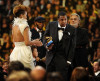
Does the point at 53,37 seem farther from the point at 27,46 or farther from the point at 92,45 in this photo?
the point at 92,45

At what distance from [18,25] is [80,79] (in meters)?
1.59

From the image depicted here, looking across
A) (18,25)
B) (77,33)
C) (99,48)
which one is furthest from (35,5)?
(18,25)

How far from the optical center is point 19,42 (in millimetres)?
4922

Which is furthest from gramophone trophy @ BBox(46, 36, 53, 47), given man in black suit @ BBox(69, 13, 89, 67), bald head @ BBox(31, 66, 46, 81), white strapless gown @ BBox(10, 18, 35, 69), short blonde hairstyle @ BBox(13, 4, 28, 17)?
bald head @ BBox(31, 66, 46, 81)

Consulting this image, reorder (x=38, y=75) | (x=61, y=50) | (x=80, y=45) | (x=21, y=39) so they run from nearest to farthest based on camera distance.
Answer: (x=38, y=75) < (x=21, y=39) < (x=61, y=50) < (x=80, y=45)

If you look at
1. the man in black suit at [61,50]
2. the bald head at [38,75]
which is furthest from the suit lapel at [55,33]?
the bald head at [38,75]

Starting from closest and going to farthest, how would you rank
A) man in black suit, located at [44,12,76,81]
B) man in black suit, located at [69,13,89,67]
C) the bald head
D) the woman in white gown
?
the bald head < the woman in white gown < man in black suit, located at [44,12,76,81] < man in black suit, located at [69,13,89,67]

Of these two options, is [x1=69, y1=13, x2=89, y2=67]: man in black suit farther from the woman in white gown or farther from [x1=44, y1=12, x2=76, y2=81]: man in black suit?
the woman in white gown

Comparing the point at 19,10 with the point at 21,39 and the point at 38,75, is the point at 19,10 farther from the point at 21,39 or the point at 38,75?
the point at 38,75

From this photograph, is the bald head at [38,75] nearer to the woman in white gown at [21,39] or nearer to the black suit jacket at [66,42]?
the woman in white gown at [21,39]

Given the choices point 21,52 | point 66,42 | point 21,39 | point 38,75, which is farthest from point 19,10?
point 38,75

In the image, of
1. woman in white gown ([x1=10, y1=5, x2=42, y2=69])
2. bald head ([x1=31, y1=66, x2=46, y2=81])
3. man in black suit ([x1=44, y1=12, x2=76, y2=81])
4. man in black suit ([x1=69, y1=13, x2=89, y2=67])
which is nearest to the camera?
bald head ([x1=31, y1=66, x2=46, y2=81])

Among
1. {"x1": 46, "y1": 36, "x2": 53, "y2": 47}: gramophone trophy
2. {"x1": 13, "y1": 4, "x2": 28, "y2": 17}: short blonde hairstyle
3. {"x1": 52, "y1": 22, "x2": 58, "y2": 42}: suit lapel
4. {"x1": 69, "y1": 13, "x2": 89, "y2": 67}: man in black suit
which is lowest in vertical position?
{"x1": 69, "y1": 13, "x2": 89, "y2": 67}: man in black suit

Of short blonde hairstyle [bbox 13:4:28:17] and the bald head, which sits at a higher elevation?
short blonde hairstyle [bbox 13:4:28:17]
